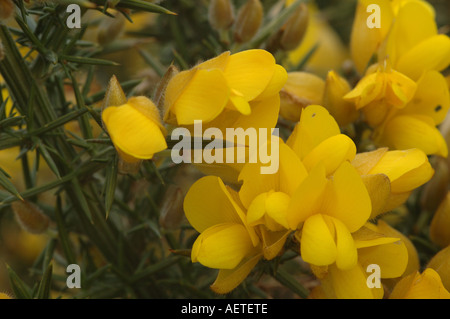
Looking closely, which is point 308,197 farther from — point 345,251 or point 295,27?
point 295,27

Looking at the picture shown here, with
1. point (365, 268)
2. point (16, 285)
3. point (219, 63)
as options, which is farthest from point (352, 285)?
point (16, 285)

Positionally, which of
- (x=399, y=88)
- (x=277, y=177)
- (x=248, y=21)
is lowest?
(x=277, y=177)

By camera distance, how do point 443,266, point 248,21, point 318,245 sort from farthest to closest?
point 248,21
point 443,266
point 318,245

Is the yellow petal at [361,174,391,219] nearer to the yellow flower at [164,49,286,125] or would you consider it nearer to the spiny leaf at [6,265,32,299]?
the yellow flower at [164,49,286,125]

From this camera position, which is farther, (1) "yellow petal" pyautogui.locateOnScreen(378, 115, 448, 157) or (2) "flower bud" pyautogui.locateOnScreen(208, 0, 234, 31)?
(2) "flower bud" pyautogui.locateOnScreen(208, 0, 234, 31)

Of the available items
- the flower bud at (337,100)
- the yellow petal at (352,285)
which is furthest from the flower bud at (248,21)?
the yellow petal at (352,285)

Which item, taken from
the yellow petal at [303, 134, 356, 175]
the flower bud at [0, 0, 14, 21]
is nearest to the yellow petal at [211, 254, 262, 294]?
the yellow petal at [303, 134, 356, 175]
